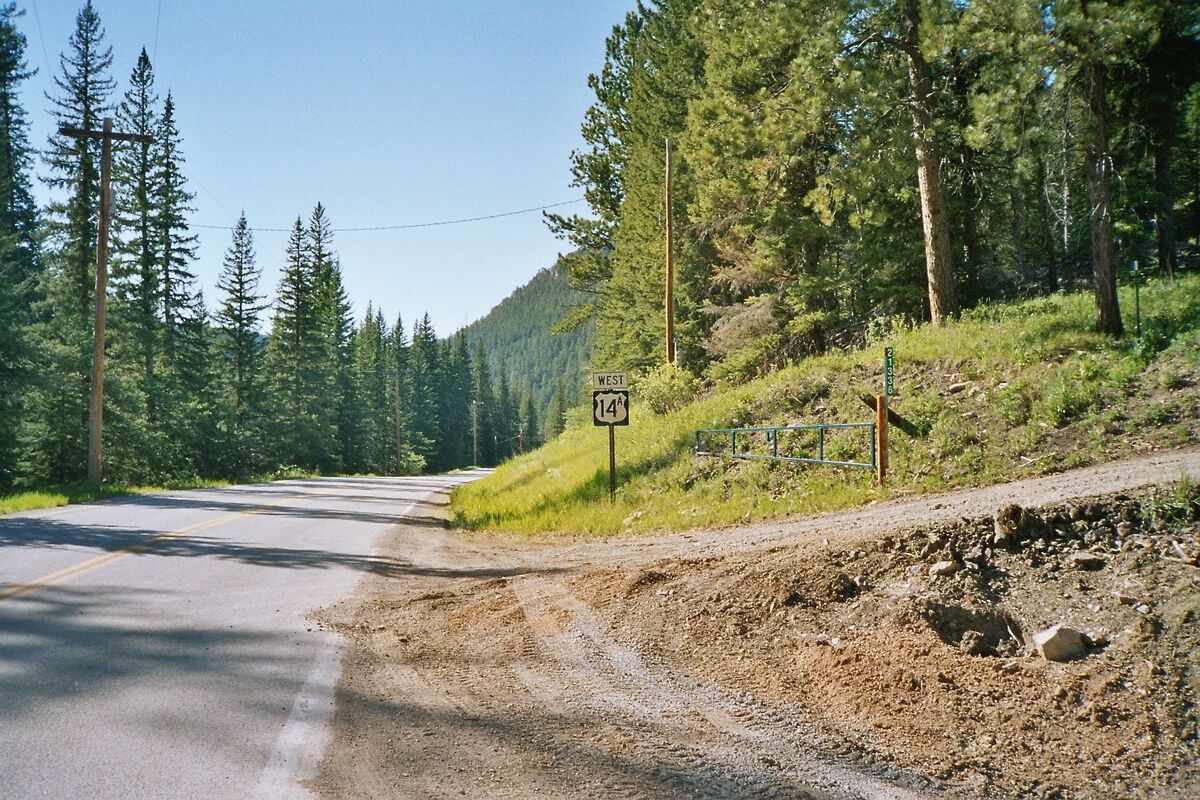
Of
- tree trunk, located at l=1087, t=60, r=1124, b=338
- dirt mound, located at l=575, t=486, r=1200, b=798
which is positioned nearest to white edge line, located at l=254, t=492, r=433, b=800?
dirt mound, located at l=575, t=486, r=1200, b=798

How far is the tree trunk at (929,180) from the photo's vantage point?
49.9 ft

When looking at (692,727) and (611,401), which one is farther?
(611,401)

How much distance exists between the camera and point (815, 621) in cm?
562

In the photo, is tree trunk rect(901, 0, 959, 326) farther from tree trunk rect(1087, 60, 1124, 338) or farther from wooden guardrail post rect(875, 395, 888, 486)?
wooden guardrail post rect(875, 395, 888, 486)

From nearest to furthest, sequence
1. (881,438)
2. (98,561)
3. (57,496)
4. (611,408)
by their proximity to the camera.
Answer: (98,561), (881,438), (611,408), (57,496)

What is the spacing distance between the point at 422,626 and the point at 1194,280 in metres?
16.8

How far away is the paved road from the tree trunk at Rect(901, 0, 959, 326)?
1266 centimetres

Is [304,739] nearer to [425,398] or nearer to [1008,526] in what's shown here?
[1008,526]

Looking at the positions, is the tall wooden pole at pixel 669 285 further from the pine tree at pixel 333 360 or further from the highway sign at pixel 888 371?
the pine tree at pixel 333 360

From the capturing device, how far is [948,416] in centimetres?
1147

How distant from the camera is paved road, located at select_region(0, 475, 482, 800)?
11.1ft

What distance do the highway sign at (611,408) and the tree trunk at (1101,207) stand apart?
8301 mm

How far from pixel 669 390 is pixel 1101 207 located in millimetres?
13208

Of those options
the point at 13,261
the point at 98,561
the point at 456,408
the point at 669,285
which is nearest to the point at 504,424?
the point at 456,408
